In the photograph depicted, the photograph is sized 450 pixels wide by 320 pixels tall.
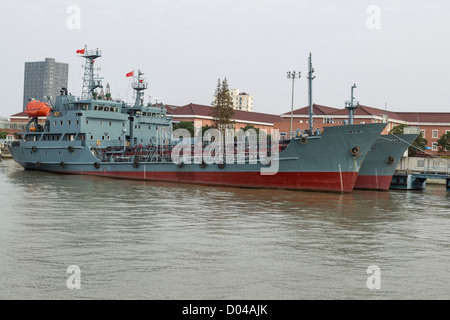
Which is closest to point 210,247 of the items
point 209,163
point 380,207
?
point 380,207

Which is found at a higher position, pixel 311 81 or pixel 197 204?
pixel 311 81

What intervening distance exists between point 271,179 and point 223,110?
44.5m

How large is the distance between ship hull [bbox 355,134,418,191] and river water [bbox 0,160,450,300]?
12.0 metres

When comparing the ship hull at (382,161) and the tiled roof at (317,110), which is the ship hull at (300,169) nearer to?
the ship hull at (382,161)

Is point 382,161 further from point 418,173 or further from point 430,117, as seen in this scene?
point 430,117

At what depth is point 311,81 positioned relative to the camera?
118 ft

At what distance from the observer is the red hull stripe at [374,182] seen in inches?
1513

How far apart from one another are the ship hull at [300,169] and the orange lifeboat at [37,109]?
13.7 m

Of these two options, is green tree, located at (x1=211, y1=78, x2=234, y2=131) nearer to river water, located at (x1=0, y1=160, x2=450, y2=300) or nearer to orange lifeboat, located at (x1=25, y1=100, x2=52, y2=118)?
orange lifeboat, located at (x1=25, y1=100, x2=52, y2=118)

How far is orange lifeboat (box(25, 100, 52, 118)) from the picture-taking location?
51094 mm

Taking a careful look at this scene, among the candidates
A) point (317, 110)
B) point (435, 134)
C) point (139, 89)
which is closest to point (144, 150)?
point (139, 89)

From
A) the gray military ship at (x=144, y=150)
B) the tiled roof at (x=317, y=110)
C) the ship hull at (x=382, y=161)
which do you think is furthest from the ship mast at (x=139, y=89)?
the tiled roof at (x=317, y=110)
